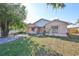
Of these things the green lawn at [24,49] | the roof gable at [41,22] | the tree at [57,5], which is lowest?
the green lawn at [24,49]

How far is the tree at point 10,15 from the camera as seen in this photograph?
1679 mm

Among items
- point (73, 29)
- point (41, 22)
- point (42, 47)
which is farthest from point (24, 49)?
point (73, 29)

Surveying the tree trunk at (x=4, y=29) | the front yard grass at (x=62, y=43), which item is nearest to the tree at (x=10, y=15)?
the tree trunk at (x=4, y=29)

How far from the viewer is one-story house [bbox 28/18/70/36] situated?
1.67 meters

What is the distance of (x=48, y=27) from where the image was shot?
1.70 m

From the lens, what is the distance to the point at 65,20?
1.66 metres

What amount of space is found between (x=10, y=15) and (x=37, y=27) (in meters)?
0.28

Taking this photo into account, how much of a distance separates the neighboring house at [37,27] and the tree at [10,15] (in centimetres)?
11

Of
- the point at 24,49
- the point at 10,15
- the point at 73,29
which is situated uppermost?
the point at 10,15

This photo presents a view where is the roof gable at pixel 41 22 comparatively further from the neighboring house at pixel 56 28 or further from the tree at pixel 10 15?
the tree at pixel 10 15

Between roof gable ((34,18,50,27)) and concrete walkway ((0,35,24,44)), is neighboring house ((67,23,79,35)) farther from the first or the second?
concrete walkway ((0,35,24,44))

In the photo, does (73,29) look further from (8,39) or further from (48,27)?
(8,39)

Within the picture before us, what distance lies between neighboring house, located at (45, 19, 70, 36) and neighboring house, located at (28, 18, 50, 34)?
4cm

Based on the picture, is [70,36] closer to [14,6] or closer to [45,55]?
[45,55]
